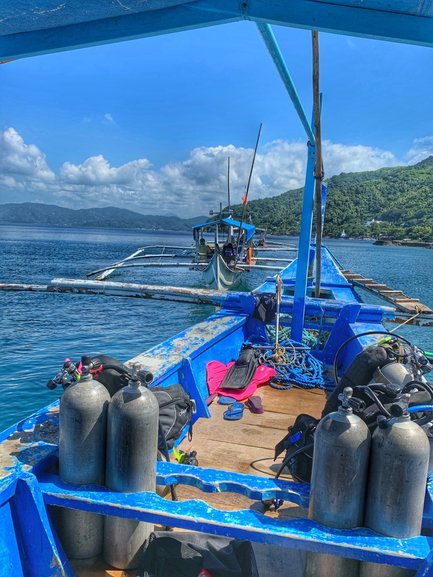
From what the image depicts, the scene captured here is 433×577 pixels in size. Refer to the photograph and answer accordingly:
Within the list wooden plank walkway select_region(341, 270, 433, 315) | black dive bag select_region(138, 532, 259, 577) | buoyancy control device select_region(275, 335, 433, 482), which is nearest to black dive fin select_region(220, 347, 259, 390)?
buoyancy control device select_region(275, 335, 433, 482)

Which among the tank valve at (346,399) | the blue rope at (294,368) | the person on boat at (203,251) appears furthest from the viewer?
the person on boat at (203,251)

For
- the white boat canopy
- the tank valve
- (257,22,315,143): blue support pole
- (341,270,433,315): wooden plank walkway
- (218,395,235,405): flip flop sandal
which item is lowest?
(218,395,235,405): flip flop sandal

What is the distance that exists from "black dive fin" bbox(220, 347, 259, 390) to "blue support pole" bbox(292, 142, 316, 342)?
0.82 metres

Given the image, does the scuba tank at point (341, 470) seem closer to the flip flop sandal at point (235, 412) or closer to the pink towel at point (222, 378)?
the flip flop sandal at point (235, 412)

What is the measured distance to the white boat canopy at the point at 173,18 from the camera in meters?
1.38

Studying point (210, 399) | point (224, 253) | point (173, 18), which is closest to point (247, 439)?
point (210, 399)

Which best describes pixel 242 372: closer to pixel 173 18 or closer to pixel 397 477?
pixel 397 477

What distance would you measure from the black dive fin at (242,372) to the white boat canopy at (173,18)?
4.02 m

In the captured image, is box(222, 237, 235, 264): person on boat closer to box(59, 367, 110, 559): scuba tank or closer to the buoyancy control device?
the buoyancy control device

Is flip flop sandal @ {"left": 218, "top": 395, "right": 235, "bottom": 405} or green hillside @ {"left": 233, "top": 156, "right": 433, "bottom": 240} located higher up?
green hillside @ {"left": 233, "top": 156, "right": 433, "bottom": 240}

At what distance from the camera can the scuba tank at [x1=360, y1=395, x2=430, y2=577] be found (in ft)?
6.00

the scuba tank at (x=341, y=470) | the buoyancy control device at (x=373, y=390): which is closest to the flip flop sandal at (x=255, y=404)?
the buoyancy control device at (x=373, y=390)

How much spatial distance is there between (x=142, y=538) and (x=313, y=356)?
4356 mm

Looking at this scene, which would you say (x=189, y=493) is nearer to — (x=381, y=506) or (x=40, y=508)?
(x=40, y=508)
